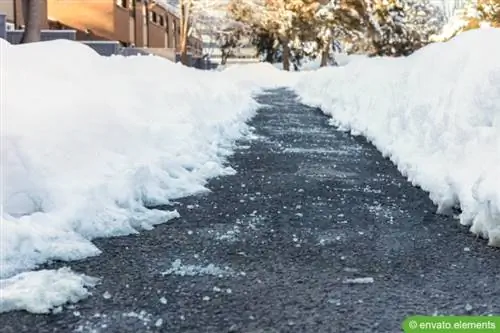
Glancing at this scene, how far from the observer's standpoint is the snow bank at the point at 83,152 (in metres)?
4.07

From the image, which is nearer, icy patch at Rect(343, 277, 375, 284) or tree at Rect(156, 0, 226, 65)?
icy patch at Rect(343, 277, 375, 284)

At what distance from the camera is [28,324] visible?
2.82 m

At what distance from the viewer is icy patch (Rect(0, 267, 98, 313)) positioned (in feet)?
9.84

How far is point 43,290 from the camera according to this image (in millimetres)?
3137

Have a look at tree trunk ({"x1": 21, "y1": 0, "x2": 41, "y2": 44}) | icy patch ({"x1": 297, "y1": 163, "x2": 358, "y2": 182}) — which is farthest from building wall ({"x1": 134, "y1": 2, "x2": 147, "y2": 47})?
icy patch ({"x1": 297, "y1": 163, "x2": 358, "y2": 182})

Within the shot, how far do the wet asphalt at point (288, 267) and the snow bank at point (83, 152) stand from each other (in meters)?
0.25

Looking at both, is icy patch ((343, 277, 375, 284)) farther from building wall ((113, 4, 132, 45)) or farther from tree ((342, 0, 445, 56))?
tree ((342, 0, 445, 56))

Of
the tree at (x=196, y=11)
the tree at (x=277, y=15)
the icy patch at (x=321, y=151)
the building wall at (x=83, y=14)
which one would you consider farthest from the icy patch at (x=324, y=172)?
the tree at (x=277, y=15)

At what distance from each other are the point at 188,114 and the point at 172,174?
2.99m

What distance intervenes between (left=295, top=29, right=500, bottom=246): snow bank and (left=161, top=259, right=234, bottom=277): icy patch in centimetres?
184

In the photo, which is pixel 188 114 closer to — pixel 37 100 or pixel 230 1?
pixel 37 100

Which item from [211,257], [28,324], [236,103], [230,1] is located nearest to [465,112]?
[211,257]

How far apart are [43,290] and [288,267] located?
140 cm

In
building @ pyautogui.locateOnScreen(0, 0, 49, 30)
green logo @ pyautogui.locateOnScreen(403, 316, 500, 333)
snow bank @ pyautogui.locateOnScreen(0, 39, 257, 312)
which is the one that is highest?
building @ pyautogui.locateOnScreen(0, 0, 49, 30)
